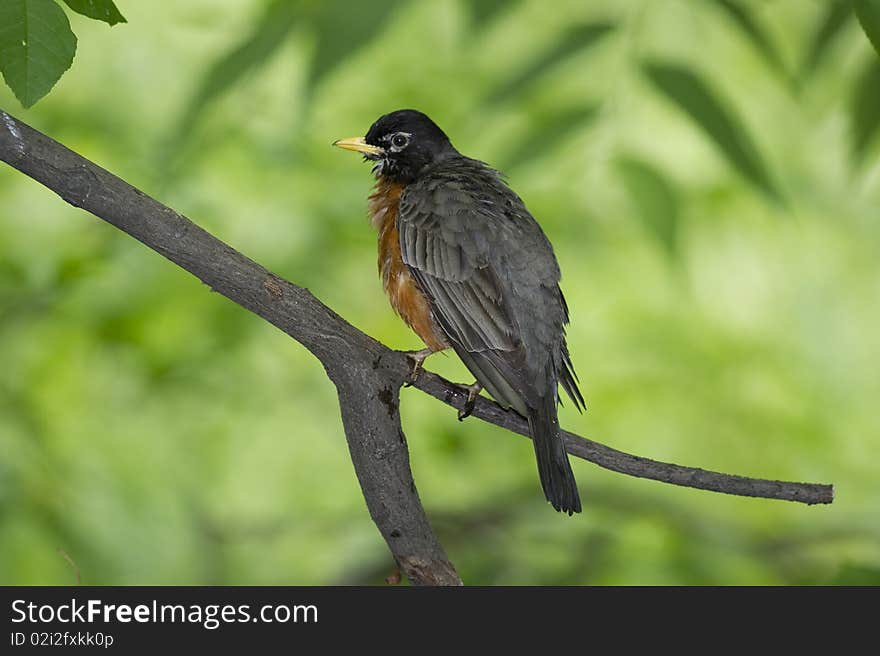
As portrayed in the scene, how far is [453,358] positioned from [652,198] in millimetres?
2643

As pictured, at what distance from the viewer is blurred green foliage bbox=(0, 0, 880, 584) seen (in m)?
3.95

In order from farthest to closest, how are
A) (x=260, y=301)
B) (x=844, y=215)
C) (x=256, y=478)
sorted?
1. (x=844, y=215)
2. (x=256, y=478)
3. (x=260, y=301)

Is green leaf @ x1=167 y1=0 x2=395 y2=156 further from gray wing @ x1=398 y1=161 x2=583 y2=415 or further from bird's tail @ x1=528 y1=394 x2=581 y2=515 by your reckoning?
bird's tail @ x1=528 y1=394 x2=581 y2=515

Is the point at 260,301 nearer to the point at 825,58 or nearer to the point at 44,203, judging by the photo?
the point at 825,58

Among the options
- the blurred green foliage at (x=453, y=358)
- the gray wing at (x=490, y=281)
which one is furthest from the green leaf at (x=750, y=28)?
the gray wing at (x=490, y=281)

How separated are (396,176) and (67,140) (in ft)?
6.52

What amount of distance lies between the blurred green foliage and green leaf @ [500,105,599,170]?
0.04 feet

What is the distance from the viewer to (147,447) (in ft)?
17.1

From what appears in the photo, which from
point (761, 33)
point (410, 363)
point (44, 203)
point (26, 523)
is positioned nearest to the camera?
point (410, 363)

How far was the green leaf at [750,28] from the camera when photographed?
11.3 feet

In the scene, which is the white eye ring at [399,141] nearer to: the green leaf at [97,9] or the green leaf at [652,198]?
the green leaf at [652,198]

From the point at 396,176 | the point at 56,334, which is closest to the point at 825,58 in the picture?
the point at 396,176

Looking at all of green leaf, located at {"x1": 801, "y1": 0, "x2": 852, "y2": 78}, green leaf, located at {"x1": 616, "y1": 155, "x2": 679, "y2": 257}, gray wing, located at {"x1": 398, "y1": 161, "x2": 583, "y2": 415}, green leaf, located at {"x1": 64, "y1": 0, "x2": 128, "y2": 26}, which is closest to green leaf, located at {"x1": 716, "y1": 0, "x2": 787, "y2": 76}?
green leaf, located at {"x1": 801, "y1": 0, "x2": 852, "y2": 78}

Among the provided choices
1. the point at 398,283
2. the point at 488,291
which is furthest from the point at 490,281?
the point at 398,283
